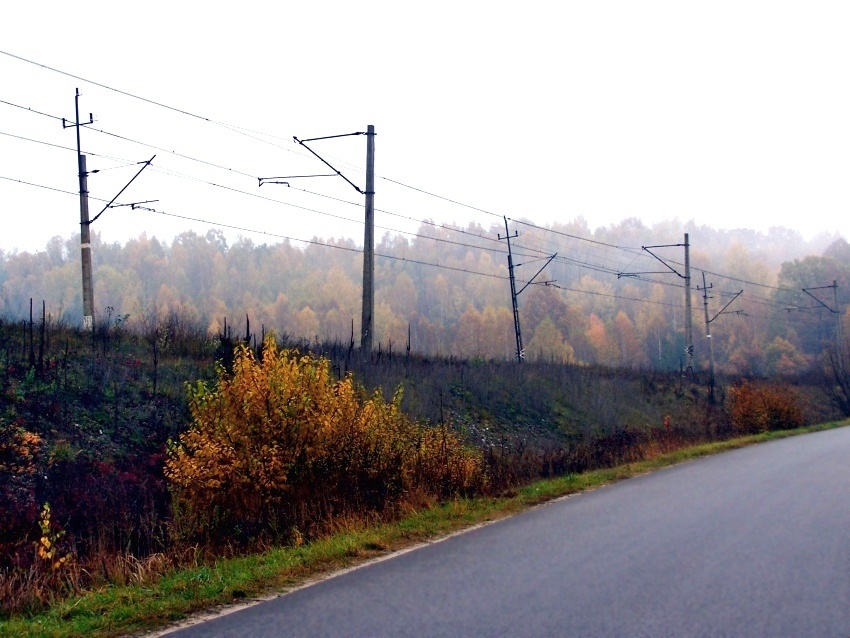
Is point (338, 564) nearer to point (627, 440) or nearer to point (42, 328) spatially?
point (42, 328)

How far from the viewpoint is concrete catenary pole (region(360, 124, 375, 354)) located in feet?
70.3

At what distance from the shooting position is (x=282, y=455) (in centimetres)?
1257

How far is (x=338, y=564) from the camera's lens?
9297 millimetres

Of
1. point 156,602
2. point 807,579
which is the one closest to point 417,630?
point 156,602

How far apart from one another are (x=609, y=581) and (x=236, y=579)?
145 inches

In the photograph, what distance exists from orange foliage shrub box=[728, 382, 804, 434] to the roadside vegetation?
13465 millimetres

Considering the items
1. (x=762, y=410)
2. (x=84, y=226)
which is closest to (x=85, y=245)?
(x=84, y=226)

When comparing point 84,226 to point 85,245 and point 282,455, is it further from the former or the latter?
point 282,455

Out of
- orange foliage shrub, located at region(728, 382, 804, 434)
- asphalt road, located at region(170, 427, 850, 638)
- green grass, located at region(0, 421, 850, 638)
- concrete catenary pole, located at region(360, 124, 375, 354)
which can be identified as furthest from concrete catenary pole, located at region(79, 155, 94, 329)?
orange foliage shrub, located at region(728, 382, 804, 434)

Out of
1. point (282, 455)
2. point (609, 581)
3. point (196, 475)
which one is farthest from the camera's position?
point (282, 455)

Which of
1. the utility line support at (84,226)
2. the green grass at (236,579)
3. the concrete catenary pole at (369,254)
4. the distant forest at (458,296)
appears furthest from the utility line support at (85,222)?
the distant forest at (458,296)

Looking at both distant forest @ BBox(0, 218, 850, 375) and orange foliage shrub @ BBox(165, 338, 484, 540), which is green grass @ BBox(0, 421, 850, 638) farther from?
distant forest @ BBox(0, 218, 850, 375)

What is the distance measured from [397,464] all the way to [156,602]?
22.0ft

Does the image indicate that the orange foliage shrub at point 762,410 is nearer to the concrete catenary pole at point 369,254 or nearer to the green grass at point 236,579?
the concrete catenary pole at point 369,254
